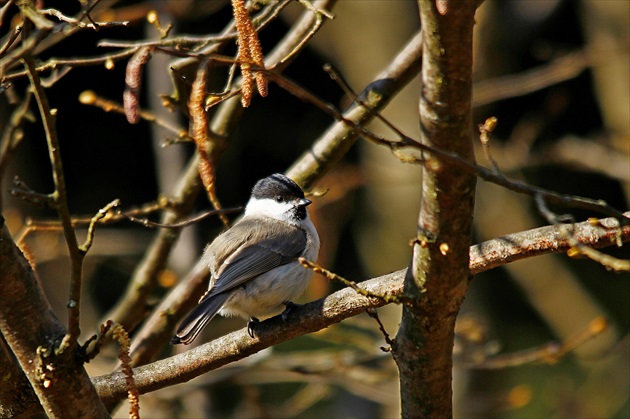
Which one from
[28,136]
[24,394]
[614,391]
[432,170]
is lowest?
[24,394]

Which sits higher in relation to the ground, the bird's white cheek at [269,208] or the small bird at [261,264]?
the bird's white cheek at [269,208]

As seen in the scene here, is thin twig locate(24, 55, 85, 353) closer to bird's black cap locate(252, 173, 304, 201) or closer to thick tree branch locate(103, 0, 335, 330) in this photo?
thick tree branch locate(103, 0, 335, 330)

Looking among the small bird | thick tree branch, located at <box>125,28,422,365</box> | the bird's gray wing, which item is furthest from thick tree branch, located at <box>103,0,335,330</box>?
the bird's gray wing

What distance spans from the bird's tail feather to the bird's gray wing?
0.11ft

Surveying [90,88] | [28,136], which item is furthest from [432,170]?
[90,88]

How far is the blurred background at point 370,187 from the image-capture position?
4602mm

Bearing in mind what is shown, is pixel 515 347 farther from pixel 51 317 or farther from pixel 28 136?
pixel 51 317

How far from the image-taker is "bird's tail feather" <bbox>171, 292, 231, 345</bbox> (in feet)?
9.57

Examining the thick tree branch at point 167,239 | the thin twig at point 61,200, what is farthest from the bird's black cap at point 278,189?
the thin twig at point 61,200

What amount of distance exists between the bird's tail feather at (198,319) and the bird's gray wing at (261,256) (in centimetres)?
3

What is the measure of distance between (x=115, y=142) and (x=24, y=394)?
5.33 metres

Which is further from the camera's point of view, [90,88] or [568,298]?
[90,88]

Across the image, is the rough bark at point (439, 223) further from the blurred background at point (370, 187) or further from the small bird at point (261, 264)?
the blurred background at point (370, 187)

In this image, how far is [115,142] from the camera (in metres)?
7.44
